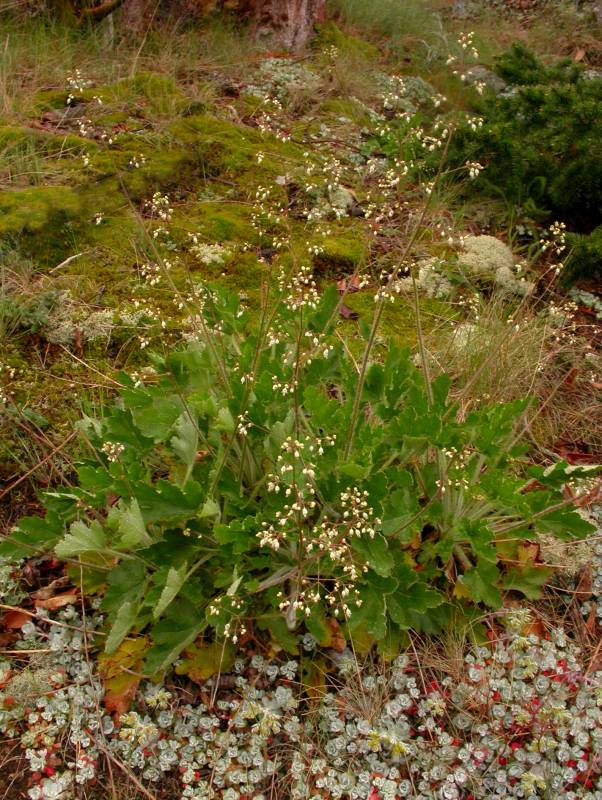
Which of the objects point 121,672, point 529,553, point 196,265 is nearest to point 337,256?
point 196,265

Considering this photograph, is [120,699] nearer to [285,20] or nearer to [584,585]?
[584,585]

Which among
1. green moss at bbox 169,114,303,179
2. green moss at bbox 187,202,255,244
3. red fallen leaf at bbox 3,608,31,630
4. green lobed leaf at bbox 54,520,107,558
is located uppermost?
green moss at bbox 169,114,303,179

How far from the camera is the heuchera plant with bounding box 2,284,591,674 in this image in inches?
90.4

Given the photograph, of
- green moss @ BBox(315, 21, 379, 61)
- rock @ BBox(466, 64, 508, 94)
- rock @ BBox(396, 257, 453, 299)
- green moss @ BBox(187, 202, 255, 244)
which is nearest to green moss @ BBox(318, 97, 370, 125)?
green moss @ BBox(315, 21, 379, 61)

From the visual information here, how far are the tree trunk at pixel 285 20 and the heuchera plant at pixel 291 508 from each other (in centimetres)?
481

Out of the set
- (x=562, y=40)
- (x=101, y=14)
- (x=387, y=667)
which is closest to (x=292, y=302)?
(x=387, y=667)

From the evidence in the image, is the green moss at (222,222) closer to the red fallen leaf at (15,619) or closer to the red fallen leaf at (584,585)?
the red fallen leaf at (15,619)

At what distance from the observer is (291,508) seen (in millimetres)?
2256

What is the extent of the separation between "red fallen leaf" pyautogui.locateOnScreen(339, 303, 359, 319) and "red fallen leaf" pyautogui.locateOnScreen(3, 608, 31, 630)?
7.41 feet

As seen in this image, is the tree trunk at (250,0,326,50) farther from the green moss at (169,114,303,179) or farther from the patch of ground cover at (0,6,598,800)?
the green moss at (169,114,303,179)

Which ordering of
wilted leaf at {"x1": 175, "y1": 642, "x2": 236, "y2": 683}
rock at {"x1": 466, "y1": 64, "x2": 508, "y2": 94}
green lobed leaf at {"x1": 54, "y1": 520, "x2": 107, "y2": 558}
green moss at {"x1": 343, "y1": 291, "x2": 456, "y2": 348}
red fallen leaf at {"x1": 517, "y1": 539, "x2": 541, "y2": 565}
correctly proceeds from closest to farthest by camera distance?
green lobed leaf at {"x1": 54, "y1": 520, "x2": 107, "y2": 558}, wilted leaf at {"x1": 175, "y1": 642, "x2": 236, "y2": 683}, red fallen leaf at {"x1": 517, "y1": 539, "x2": 541, "y2": 565}, green moss at {"x1": 343, "y1": 291, "x2": 456, "y2": 348}, rock at {"x1": 466, "y1": 64, "x2": 508, "y2": 94}

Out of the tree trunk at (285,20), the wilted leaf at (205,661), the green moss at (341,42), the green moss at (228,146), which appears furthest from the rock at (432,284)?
the tree trunk at (285,20)

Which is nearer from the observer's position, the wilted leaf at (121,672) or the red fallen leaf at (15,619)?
the wilted leaf at (121,672)

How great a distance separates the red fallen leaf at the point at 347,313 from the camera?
4.05 m
